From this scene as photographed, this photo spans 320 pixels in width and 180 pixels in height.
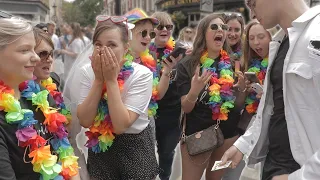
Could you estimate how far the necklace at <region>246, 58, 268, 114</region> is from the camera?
3598mm

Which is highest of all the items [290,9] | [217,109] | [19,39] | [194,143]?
[290,9]

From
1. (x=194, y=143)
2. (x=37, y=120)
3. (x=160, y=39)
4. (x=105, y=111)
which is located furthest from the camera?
(x=160, y=39)

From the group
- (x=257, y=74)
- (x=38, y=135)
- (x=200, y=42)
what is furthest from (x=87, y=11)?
(x=38, y=135)

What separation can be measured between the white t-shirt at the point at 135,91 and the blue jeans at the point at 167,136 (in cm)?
162

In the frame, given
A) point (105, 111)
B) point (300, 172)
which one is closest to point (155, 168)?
point (105, 111)

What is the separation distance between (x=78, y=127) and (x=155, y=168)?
65cm

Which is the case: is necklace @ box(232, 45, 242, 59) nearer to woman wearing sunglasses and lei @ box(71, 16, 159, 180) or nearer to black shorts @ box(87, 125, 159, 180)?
woman wearing sunglasses and lei @ box(71, 16, 159, 180)

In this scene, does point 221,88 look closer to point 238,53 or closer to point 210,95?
point 210,95

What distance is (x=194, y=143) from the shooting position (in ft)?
11.0

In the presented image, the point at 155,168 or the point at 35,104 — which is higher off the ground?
the point at 35,104

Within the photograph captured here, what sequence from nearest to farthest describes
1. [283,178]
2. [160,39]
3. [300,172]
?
[300,172], [283,178], [160,39]

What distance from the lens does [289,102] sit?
1905mm

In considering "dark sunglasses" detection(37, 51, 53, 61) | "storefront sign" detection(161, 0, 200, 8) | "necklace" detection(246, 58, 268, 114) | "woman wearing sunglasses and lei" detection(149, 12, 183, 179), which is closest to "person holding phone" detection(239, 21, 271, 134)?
"necklace" detection(246, 58, 268, 114)

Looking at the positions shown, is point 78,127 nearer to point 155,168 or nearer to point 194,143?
point 155,168
